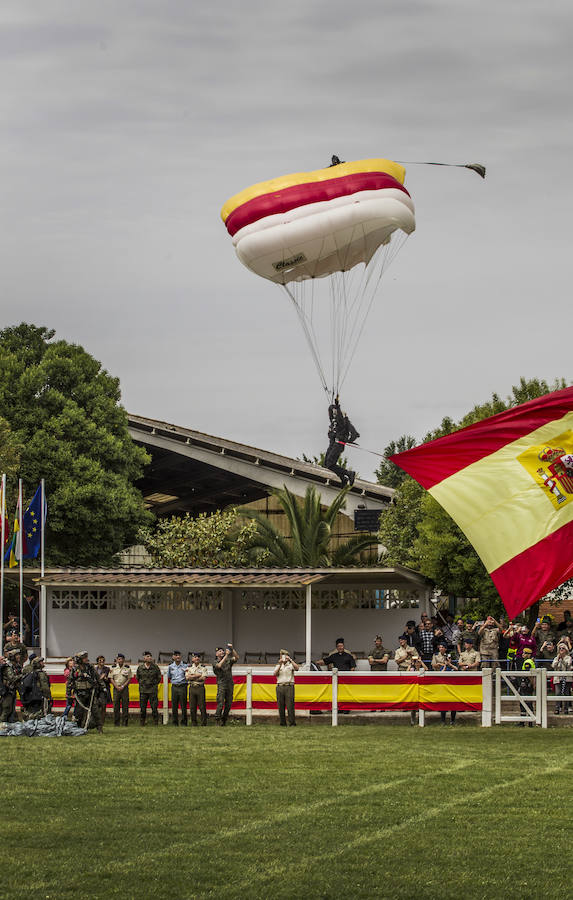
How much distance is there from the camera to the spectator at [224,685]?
2539 centimetres

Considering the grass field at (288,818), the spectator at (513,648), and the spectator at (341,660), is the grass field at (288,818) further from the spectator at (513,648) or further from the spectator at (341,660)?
the spectator at (341,660)

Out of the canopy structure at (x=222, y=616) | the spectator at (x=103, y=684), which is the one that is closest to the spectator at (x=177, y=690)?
the spectator at (x=103, y=684)

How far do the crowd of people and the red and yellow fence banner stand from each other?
1.40 feet

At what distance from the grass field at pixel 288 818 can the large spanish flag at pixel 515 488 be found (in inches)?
108

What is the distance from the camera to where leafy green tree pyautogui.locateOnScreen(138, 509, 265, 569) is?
4466cm

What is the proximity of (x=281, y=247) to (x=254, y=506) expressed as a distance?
79.7ft

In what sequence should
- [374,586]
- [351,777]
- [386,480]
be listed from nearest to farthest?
[351,777] < [374,586] < [386,480]

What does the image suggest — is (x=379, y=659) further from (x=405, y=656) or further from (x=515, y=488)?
(x=515, y=488)

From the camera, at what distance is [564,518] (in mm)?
15250

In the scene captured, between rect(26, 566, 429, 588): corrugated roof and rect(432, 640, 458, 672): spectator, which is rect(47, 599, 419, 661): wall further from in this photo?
rect(432, 640, 458, 672): spectator

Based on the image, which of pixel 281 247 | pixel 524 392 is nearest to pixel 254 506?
pixel 524 392

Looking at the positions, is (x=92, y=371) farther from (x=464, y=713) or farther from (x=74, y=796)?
(x=74, y=796)

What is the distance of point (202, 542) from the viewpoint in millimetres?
45344

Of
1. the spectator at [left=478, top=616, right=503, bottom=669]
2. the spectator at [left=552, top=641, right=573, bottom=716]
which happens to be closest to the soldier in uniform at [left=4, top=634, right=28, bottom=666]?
the spectator at [left=478, top=616, right=503, bottom=669]
